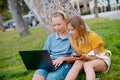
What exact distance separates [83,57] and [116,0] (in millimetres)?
36148

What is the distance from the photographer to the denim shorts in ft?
17.3

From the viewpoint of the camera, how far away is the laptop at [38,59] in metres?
5.23

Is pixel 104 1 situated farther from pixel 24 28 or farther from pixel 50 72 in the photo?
pixel 50 72

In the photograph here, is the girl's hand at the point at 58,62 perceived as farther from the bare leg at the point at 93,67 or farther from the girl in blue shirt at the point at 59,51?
the bare leg at the point at 93,67

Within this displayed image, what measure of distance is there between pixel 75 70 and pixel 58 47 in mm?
676

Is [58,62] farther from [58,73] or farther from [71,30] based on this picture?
[71,30]

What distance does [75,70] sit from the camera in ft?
16.8

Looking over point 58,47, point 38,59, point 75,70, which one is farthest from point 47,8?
point 75,70

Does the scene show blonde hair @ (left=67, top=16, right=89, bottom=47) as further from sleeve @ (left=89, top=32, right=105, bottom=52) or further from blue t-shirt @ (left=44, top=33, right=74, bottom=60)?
blue t-shirt @ (left=44, top=33, right=74, bottom=60)

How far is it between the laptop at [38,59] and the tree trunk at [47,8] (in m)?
1.68

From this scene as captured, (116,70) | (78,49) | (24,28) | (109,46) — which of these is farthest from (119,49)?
(24,28)

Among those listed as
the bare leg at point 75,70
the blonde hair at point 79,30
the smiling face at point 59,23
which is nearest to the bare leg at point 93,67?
the bare leg at point 75,70

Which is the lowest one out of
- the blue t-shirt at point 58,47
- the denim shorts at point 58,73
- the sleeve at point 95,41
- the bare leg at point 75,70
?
the denim shorts at point 58,73

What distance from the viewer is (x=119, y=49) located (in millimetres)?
8227
